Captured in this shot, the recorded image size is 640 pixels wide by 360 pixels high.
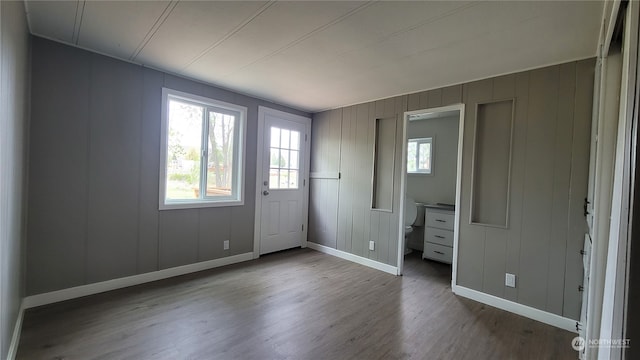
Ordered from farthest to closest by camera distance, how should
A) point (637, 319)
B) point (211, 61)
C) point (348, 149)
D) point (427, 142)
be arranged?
point (427, 142)
point (348, 149)
point (211, 61)
point (637, 319)

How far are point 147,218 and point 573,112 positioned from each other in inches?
164

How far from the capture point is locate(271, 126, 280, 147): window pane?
4191 millimetres

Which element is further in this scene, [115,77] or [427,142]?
[427,142]

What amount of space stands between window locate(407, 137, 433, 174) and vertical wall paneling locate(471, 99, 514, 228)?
184 centimetres

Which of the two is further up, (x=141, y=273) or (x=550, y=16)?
(x=550, y=16)

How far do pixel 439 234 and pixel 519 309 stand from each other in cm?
156

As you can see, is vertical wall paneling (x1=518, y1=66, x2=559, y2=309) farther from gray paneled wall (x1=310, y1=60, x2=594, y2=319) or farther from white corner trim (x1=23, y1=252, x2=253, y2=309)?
white corner trim (x1=23, y1=252, x2=253, y2=309)

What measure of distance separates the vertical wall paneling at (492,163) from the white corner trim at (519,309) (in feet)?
2.39

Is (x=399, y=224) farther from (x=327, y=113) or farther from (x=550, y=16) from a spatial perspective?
(x=550, y=16)

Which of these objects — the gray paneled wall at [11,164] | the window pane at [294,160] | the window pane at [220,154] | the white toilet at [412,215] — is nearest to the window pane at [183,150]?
the window pane at [220,154]

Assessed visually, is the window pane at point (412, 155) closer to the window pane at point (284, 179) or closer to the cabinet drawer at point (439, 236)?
the cabinet drawer at point (439, 236)

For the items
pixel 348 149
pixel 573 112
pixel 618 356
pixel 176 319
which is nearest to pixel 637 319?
pixel 618 356

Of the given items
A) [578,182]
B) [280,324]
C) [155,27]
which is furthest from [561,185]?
[155,27]

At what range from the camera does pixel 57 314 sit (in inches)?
89.0
